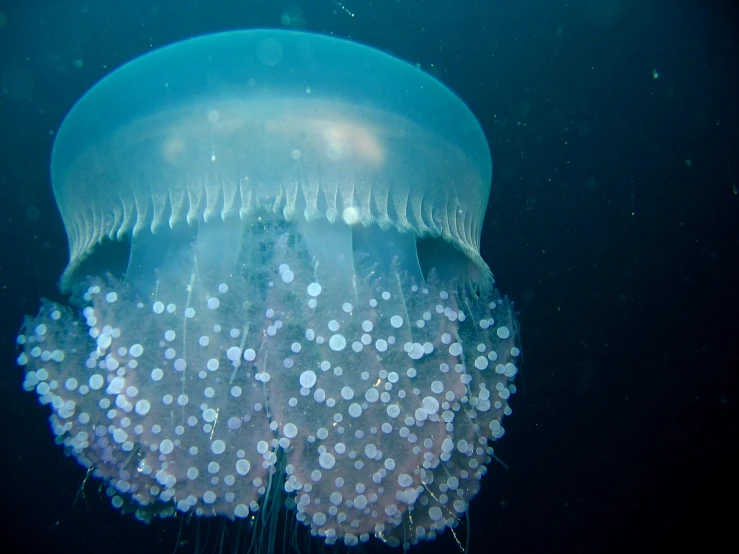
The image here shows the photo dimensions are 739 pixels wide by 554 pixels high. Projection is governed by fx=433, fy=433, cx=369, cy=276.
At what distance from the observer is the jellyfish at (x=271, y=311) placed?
1.91m

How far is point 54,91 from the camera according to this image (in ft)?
12.6

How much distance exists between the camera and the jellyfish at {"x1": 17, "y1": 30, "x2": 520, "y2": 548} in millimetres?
1911

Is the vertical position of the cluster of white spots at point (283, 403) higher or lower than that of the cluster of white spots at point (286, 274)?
lower

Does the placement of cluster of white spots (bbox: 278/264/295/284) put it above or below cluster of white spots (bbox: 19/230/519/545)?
above

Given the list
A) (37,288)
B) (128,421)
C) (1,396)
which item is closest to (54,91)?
(37,288)

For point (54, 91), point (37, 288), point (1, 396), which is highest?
point (54, 91)

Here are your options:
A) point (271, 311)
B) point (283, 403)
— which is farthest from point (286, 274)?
point (283, 403)

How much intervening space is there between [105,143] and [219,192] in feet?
2.27

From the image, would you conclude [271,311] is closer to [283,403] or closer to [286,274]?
[286,274]

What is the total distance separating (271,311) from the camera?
194cm

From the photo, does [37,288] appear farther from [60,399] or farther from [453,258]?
[453,258]

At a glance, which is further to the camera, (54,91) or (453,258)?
(54,91)

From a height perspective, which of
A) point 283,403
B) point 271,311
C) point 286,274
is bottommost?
point 283,403

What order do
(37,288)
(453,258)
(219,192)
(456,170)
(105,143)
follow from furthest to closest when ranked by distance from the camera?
(37,288)
(453,258)
(456,170)
(105,143)
(219,192)
